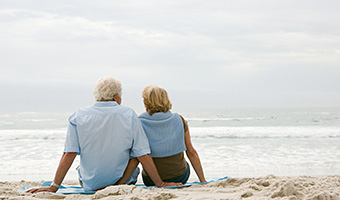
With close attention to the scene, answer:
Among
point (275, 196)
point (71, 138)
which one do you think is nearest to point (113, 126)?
point (71, 138)

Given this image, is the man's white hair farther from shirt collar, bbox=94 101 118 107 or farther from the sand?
the sand

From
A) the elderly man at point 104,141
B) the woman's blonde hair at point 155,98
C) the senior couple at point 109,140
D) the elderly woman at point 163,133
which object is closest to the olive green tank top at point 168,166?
the elderly woman at point 163,133

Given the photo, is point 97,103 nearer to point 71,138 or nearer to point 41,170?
point 71,138

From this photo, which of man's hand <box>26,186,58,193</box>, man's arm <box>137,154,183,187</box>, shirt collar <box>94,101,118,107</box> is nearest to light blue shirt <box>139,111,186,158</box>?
man's arm <box>137,154,183,187</box>

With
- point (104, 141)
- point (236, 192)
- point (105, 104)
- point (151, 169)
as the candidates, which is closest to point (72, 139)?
point (104, 141)

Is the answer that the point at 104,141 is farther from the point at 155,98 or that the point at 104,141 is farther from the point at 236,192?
the point at 236,192

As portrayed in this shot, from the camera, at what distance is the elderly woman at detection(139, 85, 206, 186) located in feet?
10.5

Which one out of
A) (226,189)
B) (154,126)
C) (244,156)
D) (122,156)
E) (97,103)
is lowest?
(244,156)

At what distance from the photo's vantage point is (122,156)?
9.81 ft

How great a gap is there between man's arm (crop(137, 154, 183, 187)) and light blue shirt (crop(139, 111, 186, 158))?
0.22 m

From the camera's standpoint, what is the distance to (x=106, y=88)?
3.00m

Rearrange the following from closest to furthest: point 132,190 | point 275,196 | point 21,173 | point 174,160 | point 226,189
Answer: point 275,196
point 132,190
point 226,189
point 174,160
point 21,173

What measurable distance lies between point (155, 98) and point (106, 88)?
0.49m

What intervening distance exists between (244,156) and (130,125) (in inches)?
202
